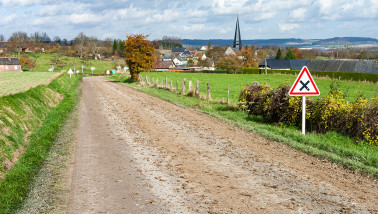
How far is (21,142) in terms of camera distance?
10.7 metres

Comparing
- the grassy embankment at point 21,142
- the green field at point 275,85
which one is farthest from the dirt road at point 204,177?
the green field at point 275,85

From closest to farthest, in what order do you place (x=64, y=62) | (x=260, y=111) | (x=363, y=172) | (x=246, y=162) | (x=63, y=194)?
(x=63, y=194)
(x=363, y=172)
(x=246, y=162)
(x=260, y=111)
(x=64, y=62)

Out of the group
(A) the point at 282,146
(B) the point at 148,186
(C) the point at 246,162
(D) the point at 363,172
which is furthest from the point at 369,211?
(A) the point at 282,146

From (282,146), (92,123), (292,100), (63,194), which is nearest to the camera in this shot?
(63,194)

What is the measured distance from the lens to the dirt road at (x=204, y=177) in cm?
583

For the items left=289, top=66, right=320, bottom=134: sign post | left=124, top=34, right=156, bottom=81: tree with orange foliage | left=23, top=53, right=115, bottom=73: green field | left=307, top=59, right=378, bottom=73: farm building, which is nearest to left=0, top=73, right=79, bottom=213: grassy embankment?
left=289, top=66, right=320, bottom=134: sign post

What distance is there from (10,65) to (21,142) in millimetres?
104340

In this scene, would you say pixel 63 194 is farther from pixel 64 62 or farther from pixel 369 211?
pixel 64 62

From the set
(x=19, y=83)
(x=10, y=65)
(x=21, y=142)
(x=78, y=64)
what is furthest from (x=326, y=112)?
(x=78, y=64)

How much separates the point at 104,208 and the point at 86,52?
5866 inches

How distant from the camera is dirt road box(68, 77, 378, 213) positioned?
583 cm

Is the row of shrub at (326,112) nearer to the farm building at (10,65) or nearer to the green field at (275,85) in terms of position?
the green field at (275,85)

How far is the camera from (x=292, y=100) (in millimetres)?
13391

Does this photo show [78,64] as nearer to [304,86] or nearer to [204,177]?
[304,86]
